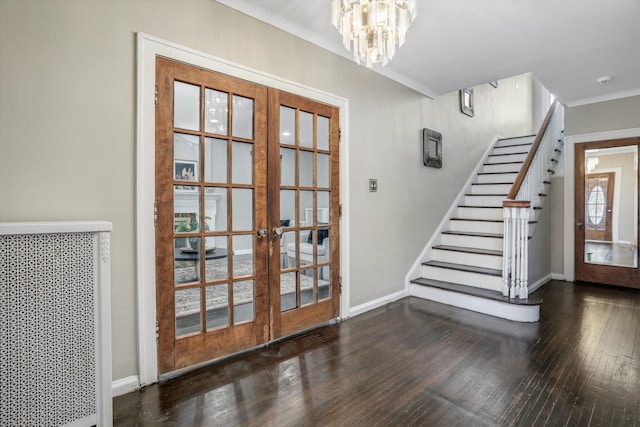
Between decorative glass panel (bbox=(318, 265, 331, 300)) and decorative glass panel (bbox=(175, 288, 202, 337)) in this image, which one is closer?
decorative glass panel (bbox=(175, 288, 202, 337))

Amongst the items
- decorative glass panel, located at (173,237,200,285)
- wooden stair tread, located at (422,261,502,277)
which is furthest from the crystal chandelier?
wooden stair tread, located at (422,261,502,277)

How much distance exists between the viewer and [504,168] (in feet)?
18.0

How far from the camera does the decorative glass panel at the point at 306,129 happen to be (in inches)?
114

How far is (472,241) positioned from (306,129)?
2.90 meters

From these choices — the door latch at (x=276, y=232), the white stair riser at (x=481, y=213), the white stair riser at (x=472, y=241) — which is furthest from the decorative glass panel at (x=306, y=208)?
the white stair riser at (x=481, y=213)

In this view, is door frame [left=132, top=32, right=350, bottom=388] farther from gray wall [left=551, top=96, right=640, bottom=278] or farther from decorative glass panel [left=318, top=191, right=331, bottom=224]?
gray wall [left=551, top=96, right=640, bottom=278]

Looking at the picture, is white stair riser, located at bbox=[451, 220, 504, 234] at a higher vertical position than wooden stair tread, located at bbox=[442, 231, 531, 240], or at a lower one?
higher

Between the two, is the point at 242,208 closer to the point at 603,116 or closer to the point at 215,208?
the point at 215,208

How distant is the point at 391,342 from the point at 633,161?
14.8 feet

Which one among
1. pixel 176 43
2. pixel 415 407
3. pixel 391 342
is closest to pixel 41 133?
pixel 176 43

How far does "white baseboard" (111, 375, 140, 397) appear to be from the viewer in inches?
76.5

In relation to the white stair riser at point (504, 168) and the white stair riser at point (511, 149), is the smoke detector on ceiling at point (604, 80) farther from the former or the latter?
the white stair riser at point (511, 149)

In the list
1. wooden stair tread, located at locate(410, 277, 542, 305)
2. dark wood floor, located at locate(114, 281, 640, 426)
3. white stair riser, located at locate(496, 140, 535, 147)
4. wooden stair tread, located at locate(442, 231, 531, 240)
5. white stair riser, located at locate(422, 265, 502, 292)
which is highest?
white stair riser, located at locate(496, 140, 535, 147)

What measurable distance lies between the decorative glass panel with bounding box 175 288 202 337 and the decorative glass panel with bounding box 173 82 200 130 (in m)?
1.16
